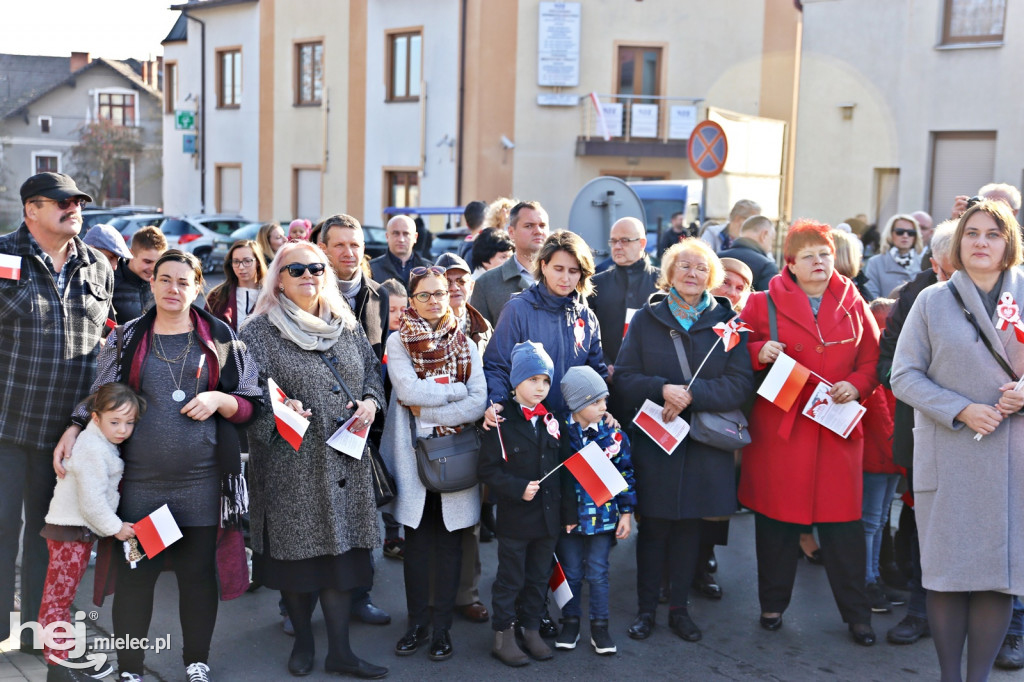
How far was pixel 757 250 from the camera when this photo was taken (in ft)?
24.5

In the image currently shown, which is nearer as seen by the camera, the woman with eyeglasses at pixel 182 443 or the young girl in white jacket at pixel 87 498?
the young girl in white jacket at pixel 87 498

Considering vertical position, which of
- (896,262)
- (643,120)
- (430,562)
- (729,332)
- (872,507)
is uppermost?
(643,120)

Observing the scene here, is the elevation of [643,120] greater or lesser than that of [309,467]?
greater

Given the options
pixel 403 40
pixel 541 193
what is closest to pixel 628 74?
pixel 541 193

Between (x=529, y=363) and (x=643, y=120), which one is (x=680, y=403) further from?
(x=643, y=120)

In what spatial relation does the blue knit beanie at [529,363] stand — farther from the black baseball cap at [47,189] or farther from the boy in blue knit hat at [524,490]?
the black baseball cap at [47,189]

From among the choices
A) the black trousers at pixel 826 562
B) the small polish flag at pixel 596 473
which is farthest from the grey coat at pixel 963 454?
the small polish flag at pixel 596 473

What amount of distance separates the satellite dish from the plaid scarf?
16.2 ft

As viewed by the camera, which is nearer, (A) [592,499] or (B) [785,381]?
(A) [592,499]

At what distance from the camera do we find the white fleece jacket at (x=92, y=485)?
429 cm

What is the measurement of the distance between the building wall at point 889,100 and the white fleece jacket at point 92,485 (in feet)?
57.2

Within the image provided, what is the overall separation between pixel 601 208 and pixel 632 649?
5724mm

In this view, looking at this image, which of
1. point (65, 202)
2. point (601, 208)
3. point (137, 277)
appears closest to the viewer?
point (65, 202)

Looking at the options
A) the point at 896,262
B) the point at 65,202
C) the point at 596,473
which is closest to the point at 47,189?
the point at 65,202
